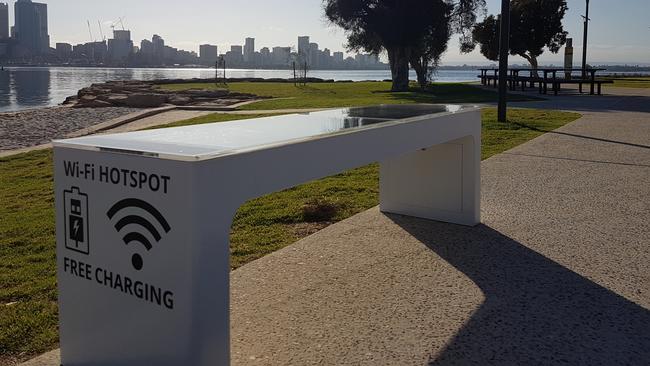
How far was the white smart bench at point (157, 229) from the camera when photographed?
273cm

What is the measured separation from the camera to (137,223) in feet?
9.41

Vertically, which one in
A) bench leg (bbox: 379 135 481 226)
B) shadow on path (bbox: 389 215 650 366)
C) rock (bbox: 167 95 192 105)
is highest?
rock (bbox: 167 95 192 105)

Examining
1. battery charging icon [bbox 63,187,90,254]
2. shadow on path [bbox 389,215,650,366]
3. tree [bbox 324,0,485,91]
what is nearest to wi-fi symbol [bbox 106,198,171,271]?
battery charging icon [bbox 63,187,90,254]

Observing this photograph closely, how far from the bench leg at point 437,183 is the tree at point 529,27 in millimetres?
37803

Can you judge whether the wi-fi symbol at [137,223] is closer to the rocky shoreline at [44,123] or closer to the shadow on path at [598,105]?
the rocky shoreline at [44,123]

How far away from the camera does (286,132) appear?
3768mm

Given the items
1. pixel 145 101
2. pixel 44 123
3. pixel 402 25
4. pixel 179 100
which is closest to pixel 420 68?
pixel 402 25

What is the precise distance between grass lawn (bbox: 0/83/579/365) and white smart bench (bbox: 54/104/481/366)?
0.71 m

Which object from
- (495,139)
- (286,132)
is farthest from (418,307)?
(495,139)

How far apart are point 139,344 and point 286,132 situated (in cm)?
146

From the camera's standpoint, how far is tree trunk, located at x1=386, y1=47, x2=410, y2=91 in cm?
3450

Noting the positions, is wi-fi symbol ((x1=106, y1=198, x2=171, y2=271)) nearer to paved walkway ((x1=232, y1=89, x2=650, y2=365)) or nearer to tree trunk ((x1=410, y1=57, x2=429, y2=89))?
paved walkway ((x1=232, y1=89, x2=650, y2=365))

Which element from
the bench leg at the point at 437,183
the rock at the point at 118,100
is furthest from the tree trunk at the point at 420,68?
the bench leg at the point at 437,183

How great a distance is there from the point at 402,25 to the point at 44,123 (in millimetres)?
19304
